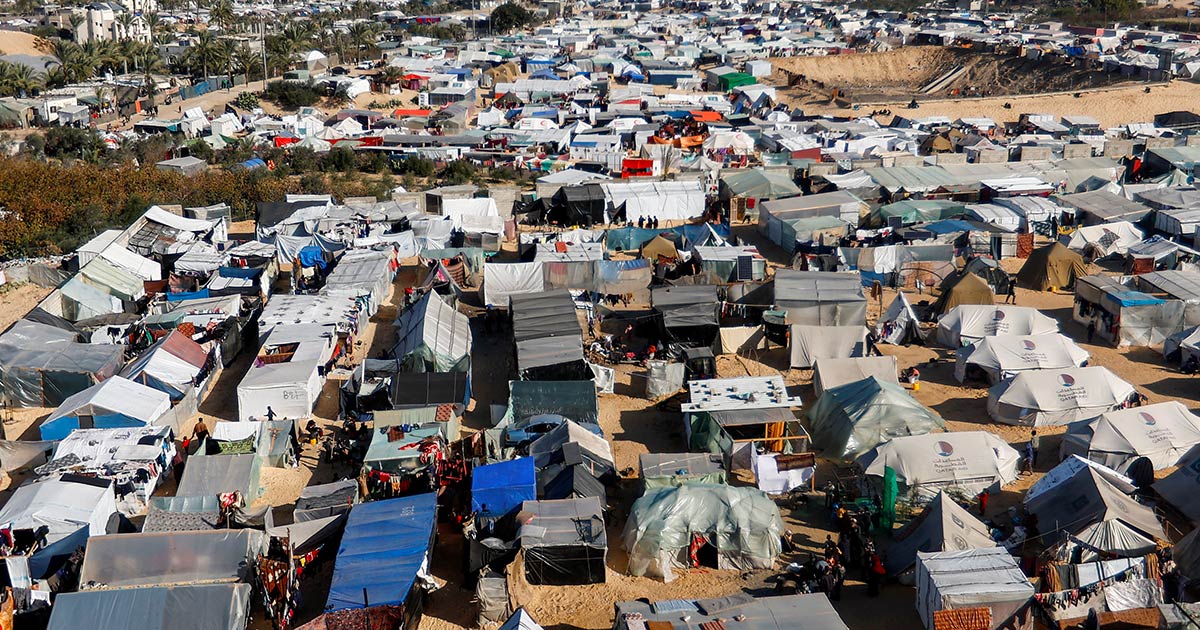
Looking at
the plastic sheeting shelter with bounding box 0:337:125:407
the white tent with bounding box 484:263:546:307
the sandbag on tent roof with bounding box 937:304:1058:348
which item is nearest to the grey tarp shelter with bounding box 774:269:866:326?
the sandbag on tent roof with bounding box 937:304:1058:348

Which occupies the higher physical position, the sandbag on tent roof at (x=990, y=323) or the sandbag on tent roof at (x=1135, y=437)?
the sandbag on tent roof at (x=990, y=323)

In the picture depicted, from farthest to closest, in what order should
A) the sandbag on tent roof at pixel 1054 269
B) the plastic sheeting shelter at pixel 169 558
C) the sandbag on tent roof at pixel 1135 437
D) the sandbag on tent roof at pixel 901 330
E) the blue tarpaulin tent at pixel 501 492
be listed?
the sandbag on tent roof at pixel 1054 269 < the sandbag on tent roof at pixel 901 330 < the sandbag on tent roof at pixel 1135 437 < the blue tarpaulin tent at pixel 501 492 < the plastic sheeting shelter at pixel 169 558

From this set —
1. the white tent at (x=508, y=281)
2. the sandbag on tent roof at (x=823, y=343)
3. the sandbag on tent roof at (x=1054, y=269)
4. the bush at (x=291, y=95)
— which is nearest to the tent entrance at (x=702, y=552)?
the sandbag on tent roof at (x=823, y=343)

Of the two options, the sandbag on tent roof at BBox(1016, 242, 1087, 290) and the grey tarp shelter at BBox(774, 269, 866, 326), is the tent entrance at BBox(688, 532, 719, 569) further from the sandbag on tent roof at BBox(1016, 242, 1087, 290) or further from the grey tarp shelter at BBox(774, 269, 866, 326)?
the sandbag on tent roof at BBox(1016, 242, 1087, 290)

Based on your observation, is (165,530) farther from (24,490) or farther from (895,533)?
(895,533)

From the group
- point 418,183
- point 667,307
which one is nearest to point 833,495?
point 667,307

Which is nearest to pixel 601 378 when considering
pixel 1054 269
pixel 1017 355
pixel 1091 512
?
pixel 1017 355

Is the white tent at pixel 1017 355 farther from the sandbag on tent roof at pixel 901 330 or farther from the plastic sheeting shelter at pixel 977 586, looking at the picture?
the plastic sheeting shelter at pixel 977 586
